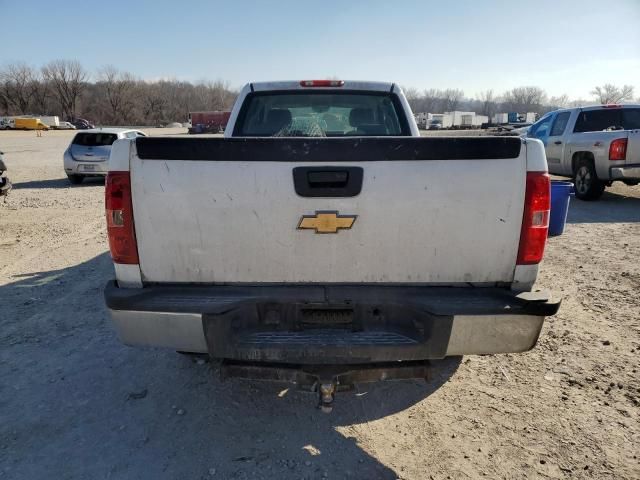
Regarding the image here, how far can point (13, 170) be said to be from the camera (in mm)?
17188

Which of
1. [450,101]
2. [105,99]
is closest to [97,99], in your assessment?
[105,99]

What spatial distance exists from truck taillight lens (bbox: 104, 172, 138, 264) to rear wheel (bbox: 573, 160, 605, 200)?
34.9 ft

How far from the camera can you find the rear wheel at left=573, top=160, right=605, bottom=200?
399 inches

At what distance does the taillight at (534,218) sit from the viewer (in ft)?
7.20

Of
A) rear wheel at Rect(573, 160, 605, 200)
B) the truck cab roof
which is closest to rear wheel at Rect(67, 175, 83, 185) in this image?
the truck cab roof

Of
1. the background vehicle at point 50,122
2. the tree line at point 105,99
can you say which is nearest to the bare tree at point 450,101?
the tree line at point 105,99

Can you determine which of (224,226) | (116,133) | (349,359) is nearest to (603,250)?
(349,359)

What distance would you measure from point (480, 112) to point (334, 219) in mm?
144695

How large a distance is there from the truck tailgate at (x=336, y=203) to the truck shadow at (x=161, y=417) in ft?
3.76

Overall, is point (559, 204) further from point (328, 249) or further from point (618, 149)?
point (328, 249)

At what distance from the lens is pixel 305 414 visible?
290cm

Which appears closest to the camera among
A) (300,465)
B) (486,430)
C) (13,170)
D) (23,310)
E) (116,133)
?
(300,465)

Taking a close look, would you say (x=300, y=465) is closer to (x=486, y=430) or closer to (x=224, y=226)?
(x=486, y=430)

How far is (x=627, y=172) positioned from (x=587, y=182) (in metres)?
1.03
